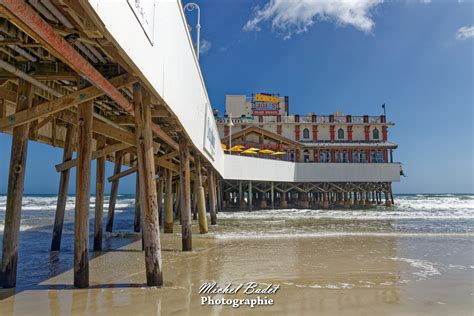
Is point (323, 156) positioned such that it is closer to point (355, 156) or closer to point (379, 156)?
point (355, 156)

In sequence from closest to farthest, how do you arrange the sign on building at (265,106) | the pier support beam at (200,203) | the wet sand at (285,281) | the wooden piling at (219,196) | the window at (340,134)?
the wet sand at (285,281)
the pier support beam at (200,203)
the wooden piling at (219,196)
the window at (340,134)
the sign on building at (265,106)

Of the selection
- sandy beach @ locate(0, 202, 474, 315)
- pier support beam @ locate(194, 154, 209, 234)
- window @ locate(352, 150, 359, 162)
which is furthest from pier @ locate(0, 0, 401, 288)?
window @ locate(352, 150, 359, 162)

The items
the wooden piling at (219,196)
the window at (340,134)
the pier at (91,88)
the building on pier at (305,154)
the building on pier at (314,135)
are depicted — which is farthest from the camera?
the window at (340,134)

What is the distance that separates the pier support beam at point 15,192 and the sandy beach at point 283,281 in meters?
0.33

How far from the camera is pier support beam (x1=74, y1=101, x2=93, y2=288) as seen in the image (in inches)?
192

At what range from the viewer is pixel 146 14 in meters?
4.18

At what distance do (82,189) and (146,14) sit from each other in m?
2.42

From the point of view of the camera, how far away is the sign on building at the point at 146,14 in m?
3.80

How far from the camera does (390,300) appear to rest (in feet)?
15.6

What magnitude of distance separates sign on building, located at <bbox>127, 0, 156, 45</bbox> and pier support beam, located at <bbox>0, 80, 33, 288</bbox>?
6.64 feet

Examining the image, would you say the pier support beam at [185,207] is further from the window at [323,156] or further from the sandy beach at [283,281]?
the window at [323,156]

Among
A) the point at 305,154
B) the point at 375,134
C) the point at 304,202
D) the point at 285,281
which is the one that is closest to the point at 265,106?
the point at 305,154

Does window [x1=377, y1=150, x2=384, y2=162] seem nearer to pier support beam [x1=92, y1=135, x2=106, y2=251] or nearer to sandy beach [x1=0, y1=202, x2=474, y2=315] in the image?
sandy beach [x1=0, y1=202, x2=474, y2=315]

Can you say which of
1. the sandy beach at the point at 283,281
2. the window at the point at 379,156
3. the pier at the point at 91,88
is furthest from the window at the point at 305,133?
the pier at the point at 91,88
